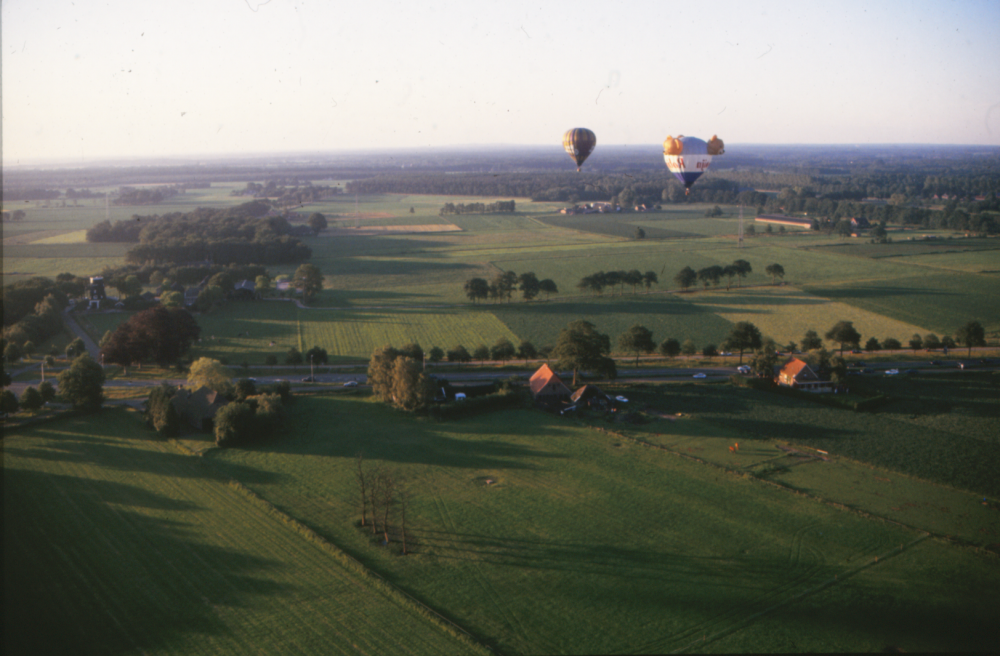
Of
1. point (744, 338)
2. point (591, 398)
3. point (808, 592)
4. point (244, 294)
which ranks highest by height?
point (244, 294)

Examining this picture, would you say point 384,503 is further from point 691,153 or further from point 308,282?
point 308,282

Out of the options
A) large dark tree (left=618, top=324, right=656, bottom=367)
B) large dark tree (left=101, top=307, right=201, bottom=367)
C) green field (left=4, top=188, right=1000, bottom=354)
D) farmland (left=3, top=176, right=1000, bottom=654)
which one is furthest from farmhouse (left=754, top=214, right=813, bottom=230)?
large dark tree (left=101, top=307, right=201, bottom=367)

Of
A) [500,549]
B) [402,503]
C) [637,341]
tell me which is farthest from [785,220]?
[500,549]

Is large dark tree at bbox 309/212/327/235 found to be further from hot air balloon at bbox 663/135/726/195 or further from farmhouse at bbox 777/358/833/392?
farmhouse at bbox 777/358/833/392

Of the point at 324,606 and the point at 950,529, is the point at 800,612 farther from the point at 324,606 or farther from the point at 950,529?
the point at 324,606

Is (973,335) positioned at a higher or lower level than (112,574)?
higher

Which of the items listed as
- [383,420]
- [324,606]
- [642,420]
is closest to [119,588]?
[324,606]

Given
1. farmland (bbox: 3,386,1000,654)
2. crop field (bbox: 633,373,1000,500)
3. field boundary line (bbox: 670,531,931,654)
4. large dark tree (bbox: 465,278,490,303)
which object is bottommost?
field boundary line (bbox: 670,531,931,654)
